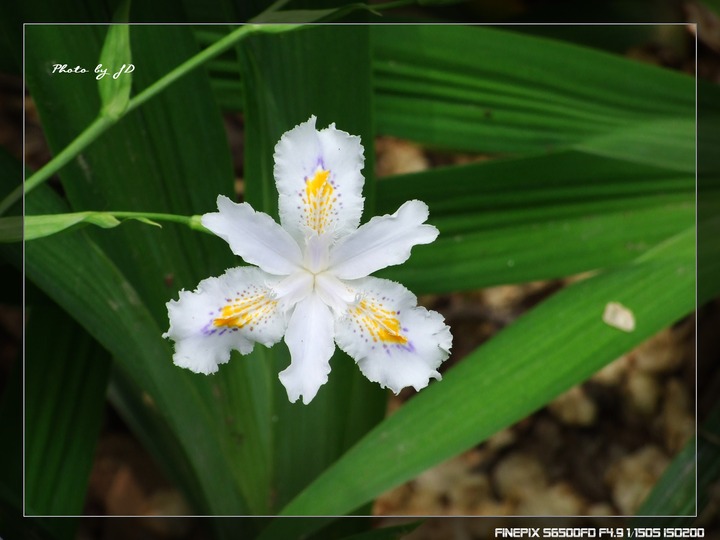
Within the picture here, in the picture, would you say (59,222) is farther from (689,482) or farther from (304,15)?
(689,482)

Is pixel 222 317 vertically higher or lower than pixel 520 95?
lower

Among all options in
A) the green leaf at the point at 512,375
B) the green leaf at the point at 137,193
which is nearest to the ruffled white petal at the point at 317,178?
the green leaf at the point at 137,193

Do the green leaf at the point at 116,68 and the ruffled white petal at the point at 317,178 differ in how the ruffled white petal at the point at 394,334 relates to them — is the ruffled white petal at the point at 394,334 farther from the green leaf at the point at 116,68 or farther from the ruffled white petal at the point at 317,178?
the green leaf at the point at 116,68

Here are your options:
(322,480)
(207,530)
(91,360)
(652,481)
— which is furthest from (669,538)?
(91,360)

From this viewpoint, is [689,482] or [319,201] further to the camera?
[689,482]

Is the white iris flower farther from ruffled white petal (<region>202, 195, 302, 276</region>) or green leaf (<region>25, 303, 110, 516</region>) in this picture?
green leaf (<region>25, 303, 110, 516</region>)

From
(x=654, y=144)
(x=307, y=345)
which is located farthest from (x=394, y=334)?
(x=654, y=144)
